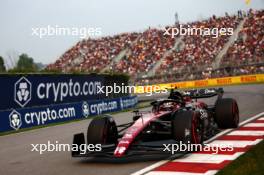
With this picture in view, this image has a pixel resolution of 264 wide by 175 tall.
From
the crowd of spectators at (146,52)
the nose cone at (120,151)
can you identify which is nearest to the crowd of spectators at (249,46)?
the crowd of spectators at (146,52)

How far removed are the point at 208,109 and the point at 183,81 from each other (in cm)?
2814

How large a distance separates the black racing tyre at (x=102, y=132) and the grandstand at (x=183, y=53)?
27.8 metres

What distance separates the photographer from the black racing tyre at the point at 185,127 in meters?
7.71

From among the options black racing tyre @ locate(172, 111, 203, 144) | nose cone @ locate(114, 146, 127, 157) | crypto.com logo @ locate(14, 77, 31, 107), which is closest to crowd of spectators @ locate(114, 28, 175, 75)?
crypto.com logo @ locate(14, 77, 31, 107)

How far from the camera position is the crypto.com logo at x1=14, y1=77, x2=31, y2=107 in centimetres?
1623

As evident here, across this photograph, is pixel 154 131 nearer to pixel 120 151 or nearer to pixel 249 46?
pixel 120 151

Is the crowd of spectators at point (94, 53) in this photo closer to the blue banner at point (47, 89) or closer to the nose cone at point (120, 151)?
the blue banner at point (47, 89)

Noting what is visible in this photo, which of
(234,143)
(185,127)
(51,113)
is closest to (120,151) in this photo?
(185,127)

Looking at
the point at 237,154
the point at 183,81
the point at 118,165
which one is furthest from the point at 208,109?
the point at 183,81

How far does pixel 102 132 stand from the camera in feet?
26.9

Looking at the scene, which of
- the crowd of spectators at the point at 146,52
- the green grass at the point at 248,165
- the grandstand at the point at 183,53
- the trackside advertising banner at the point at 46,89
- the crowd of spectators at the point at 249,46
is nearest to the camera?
the green grass at the point at 248,165

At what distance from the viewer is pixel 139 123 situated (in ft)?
26.6

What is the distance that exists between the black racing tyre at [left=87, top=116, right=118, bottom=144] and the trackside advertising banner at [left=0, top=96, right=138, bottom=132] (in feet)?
23.4

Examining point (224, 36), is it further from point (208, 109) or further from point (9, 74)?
point (208, 109)
